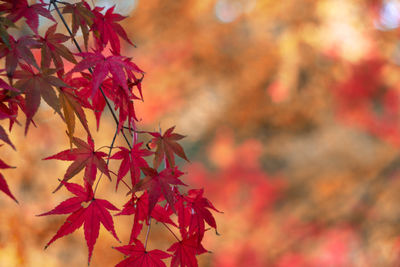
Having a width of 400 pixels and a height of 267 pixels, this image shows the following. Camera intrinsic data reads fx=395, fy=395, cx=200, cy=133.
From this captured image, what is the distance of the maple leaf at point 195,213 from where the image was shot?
2.01 feet

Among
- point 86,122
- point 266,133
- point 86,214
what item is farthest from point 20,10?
point 266,133

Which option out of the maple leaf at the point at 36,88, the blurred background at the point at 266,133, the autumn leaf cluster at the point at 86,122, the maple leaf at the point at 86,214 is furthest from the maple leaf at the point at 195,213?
the blurred background at the point at 266,133

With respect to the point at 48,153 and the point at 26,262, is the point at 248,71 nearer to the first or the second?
the point at 48,153

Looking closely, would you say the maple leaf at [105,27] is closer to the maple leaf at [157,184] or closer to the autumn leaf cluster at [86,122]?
the autumn leaf cluster at [86,122]

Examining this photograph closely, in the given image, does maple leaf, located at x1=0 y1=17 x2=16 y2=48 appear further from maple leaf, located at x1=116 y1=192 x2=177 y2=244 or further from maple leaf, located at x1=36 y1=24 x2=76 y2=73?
maple leaf, located at x1=116 y1=192 x2=177 y2=244

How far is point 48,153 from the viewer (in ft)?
6.50

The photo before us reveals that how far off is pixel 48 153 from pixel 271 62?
2305 millimetres

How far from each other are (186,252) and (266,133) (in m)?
3.54

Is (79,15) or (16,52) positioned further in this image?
(79,15)

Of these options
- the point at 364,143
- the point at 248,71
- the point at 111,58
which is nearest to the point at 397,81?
the point at 364,143

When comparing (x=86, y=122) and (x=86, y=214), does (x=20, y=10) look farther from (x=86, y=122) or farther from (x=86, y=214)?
(x=86, y=214)

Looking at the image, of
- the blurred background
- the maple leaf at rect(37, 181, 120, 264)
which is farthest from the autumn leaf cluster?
the blurred background

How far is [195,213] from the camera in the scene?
24.3 inches

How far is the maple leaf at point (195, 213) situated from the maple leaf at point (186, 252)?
0.05 ft
